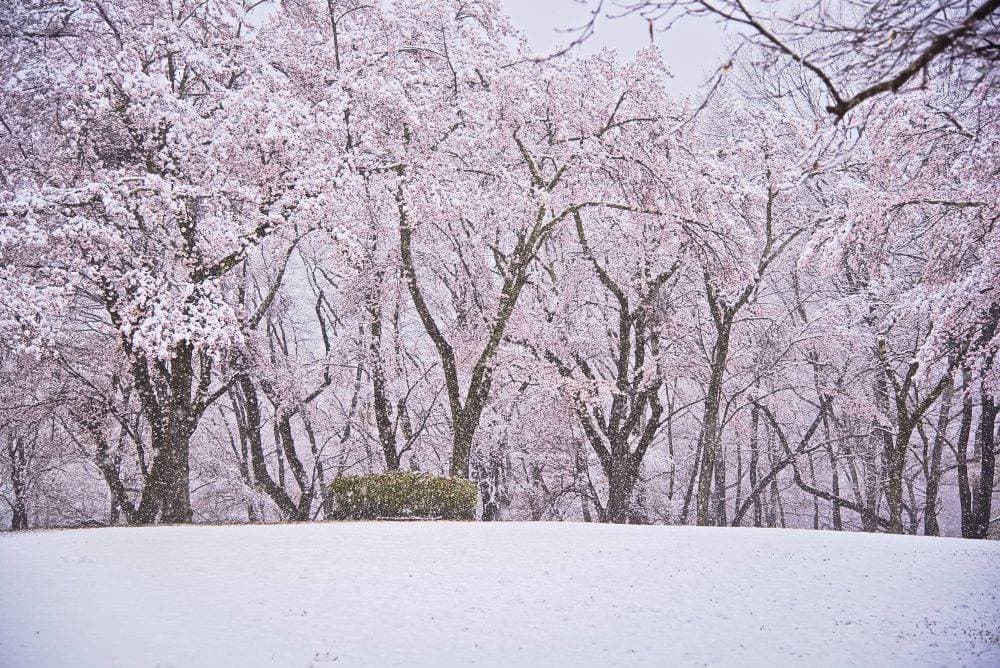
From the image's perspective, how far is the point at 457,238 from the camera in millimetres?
17922

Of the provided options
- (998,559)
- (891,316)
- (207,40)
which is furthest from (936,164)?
(207,40)

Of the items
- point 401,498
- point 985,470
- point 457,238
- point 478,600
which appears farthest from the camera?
point 457,238

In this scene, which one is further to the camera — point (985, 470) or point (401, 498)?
point (985, 470)

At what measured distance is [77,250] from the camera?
12.3 metres

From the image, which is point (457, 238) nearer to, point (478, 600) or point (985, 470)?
point (478, 600)

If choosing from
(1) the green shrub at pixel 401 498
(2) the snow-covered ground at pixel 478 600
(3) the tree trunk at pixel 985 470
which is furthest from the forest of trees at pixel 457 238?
(2) the snow-covered ground at pixel 478 600

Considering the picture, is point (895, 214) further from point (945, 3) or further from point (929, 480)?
point (929, 480)

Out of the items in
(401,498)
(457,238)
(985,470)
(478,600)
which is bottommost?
(478,600)

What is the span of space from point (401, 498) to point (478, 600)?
494 cm

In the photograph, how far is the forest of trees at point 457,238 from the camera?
11.9 meters

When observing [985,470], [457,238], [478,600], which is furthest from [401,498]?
[985,470]

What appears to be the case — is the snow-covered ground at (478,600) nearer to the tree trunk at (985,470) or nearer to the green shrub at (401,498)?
the green shrub at (401,498)

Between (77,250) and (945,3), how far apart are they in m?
12.4

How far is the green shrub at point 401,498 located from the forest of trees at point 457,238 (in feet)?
9.30
